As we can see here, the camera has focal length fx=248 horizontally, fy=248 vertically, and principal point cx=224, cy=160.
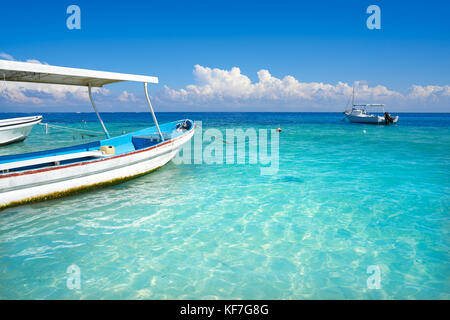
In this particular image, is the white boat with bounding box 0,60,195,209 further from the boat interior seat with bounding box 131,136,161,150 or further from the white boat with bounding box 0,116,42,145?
the white boat with bounding box 0,116,42,145

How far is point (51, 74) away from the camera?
940 centimetres

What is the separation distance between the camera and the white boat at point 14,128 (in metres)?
22.4

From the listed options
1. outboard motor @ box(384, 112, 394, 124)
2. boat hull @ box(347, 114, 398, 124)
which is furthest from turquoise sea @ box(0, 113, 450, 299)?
outboard motor @ box(384, 112, 394, 124)

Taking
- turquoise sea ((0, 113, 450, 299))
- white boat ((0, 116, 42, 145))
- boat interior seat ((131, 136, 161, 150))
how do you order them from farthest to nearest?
white boat ((0, 116, 42, 145)), boat interior seat ((131, 136, 161, 150)), turquoise sea ((0, 113, 450, 299))

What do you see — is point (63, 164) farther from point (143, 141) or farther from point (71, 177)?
point (143, 141)

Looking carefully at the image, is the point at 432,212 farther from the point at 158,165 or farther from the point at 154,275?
the point at 158,165

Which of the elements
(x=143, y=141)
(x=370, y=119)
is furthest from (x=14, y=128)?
(x=370, y=119)

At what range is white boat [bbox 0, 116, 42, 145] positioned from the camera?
73.4 feet

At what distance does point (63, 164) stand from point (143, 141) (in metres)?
5.08

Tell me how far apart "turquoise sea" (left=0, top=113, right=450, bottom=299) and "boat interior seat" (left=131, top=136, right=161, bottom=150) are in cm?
395

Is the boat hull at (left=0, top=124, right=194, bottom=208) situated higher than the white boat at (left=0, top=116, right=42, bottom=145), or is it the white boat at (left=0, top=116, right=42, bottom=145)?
the white boat at (left=0, top=116, right=42, bottom=145)

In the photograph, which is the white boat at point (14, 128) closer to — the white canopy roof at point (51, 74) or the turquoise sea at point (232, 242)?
the white canopy roof at point (51, 74)
